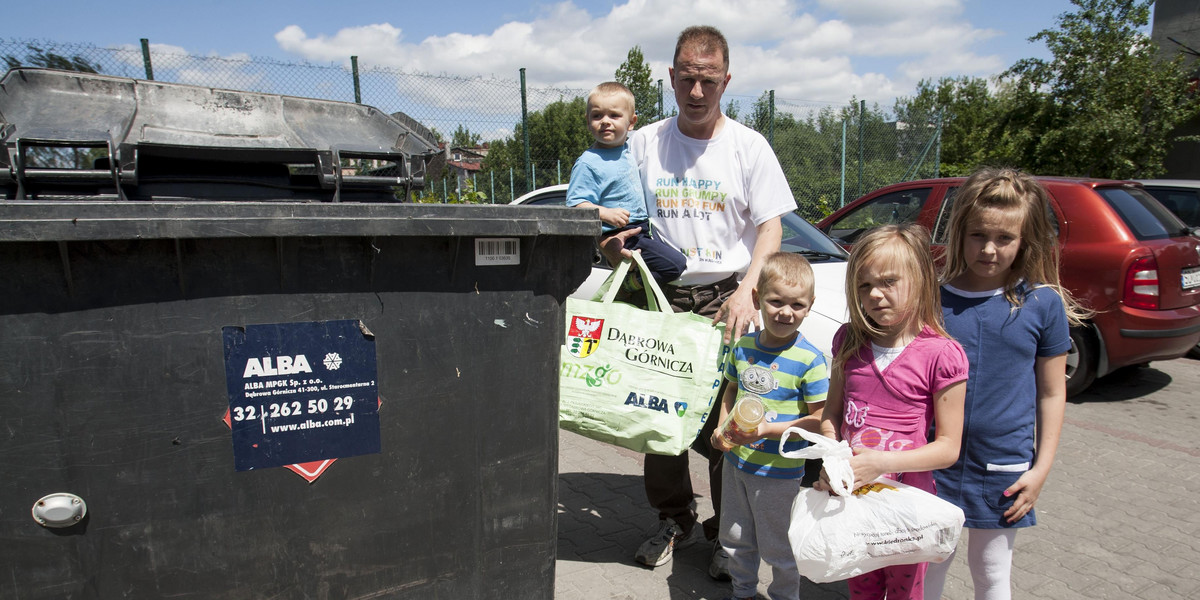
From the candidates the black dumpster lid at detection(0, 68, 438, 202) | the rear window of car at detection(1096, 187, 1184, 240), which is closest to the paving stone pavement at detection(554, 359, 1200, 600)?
the rear window of car at detection(1096, 187, 1184, 240)

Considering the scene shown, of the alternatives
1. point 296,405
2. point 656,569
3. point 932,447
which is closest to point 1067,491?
point 656,569

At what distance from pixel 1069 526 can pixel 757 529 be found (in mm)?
2262

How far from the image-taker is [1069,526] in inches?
144

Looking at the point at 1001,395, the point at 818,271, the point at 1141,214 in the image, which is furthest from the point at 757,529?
the point at 1141,214

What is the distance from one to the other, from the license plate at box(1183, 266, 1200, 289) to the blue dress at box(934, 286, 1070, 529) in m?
4.85

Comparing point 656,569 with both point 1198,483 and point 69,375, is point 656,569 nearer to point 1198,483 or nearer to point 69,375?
point 69,375

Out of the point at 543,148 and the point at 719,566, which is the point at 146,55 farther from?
the point at 719,566

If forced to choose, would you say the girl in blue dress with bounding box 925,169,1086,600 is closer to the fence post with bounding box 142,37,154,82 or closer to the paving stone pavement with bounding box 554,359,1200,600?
the paving stone pavement with bounding box 554,359,1200,600

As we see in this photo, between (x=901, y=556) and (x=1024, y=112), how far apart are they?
51.8 feet

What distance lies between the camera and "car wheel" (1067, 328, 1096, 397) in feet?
18.8

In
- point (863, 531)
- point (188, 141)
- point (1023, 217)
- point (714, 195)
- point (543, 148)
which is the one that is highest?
point (543, 148)

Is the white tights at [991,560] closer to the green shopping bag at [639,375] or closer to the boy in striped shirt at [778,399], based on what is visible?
the boy in striped shirt at [778,399]

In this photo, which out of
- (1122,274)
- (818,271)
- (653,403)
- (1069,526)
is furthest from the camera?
(1122,274)

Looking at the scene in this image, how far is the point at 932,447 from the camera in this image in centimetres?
192
